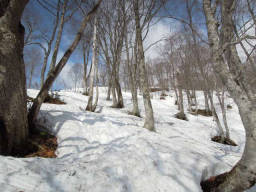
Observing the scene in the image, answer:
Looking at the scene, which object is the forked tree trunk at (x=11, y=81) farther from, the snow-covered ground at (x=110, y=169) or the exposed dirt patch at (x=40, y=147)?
the snow-covered ground at (x=110, y=169)

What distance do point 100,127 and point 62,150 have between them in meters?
1.33

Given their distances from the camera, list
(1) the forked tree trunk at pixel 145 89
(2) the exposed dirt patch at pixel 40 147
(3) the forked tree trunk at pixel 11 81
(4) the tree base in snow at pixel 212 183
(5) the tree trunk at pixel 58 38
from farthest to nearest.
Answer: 1. (5) the tree trunk at pixel 58 38
2. (1) the forked tree trunk at pixel 145 89
3. (2) the exposed dirt patch at pixel 40 147
4. (3) the forked tree trunk at pixel 11 81
5. (4) the tree base in snow at pixel 212 183

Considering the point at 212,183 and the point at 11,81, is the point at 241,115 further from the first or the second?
the point at 11,81

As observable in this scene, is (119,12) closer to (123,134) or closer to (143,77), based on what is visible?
(143,77)

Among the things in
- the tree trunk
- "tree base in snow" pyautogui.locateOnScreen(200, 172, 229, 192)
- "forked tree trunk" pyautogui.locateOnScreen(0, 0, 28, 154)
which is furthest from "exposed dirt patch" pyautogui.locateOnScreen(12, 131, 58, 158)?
the tree trunk

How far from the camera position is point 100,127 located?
3777 mm

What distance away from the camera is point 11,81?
2.20 m

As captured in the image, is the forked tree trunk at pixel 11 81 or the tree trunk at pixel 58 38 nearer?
the forked tree trunk at pixel 11 81

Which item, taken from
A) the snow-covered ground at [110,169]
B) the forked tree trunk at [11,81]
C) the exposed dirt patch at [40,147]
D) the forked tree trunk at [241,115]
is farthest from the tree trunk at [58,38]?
the forked tree trunk at [241,115]

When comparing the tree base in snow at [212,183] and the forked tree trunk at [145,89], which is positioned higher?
the forked tree trunk at [145,89]

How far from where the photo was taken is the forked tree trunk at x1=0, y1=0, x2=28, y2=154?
82.0 inches

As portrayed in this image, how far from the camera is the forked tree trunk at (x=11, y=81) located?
2.08m

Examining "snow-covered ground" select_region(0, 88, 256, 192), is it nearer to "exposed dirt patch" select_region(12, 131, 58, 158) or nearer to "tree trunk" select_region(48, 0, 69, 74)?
"exposed dirt patch" select_region(12, 131, 58, 158)

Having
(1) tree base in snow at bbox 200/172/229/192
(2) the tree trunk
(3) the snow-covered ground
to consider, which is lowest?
(1) tree base in snow at bbox 200/172/229/192
